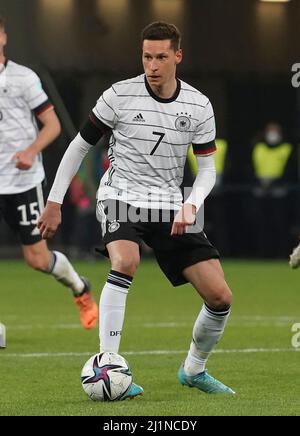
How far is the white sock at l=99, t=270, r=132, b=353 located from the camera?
7.54 metres

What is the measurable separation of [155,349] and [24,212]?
1.60 meters

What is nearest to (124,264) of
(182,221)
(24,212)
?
(182,221)

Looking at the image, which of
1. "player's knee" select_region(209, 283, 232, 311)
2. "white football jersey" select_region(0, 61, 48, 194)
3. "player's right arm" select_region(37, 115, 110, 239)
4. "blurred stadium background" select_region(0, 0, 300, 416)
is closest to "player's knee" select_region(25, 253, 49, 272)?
"white football jersey" select_region(0, 61, 48, 194)

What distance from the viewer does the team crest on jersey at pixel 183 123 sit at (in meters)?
A: 7.94

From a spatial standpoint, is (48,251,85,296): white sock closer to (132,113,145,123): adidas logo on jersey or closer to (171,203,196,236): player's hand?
(132,113,145,123): adidas logo on jersey

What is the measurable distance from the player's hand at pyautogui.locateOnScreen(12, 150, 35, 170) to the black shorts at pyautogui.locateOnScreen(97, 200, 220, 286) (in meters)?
2.54

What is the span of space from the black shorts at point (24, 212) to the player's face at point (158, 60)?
3.14 meters

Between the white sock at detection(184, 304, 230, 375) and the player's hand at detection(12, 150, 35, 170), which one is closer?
the white sock at detection(184, 304, 230, 375)

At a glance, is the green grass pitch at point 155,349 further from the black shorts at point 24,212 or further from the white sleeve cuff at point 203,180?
the white sleeve cuff at point 203,180

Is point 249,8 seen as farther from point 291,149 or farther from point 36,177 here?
point 36,177

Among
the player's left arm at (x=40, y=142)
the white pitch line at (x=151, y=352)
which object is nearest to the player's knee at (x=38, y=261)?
the player's left arm at (x=40, y=142)
